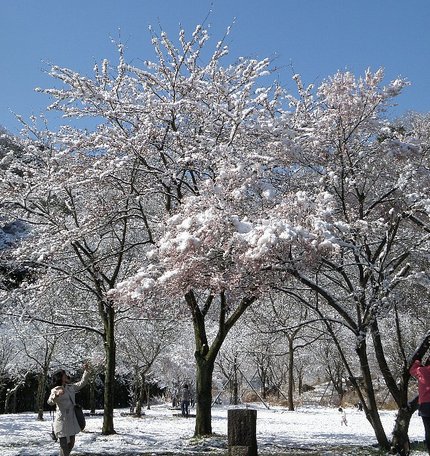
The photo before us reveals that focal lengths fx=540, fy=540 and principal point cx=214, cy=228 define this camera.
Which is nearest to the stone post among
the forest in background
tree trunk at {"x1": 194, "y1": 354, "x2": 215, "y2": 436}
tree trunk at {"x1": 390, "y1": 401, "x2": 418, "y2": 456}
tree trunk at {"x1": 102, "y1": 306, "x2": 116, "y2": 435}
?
the forest in background

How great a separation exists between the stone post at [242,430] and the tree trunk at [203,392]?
17.3 ft

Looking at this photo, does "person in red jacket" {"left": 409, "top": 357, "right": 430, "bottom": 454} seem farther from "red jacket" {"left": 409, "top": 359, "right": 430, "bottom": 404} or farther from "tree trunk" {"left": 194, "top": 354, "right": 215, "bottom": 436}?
"tree trunk" {"left": 194, "top": 354, "right": 215, "bottom": 436}

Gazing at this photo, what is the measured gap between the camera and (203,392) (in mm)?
11742

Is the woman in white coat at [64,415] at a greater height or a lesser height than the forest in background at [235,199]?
lesser

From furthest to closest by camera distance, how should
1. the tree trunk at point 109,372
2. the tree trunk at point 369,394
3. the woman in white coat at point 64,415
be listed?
1. the tree trunk at point 109,372
2. the tree trunk at point 369,394
3. the woman in white coat at point 64,415

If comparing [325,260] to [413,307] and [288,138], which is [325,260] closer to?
[288,138]

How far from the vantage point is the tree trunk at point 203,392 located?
38.5 feet

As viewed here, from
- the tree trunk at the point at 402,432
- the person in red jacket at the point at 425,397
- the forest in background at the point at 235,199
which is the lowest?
the tree trunk at the point at 402,432

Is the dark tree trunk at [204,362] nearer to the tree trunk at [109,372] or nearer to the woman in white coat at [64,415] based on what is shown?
the tree trunk at [109,372]

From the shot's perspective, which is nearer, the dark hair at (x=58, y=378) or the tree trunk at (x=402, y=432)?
the dark hair at (x=58, y=378)

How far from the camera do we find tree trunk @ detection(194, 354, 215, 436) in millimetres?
11727

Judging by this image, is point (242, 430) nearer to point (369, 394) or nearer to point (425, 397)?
point (425, 397)

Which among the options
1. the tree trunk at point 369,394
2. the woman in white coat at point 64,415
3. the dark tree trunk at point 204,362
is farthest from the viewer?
the dark tree trunk at point 204,362

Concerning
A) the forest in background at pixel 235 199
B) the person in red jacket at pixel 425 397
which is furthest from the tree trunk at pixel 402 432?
the person in red jacket at pixel 425 397
